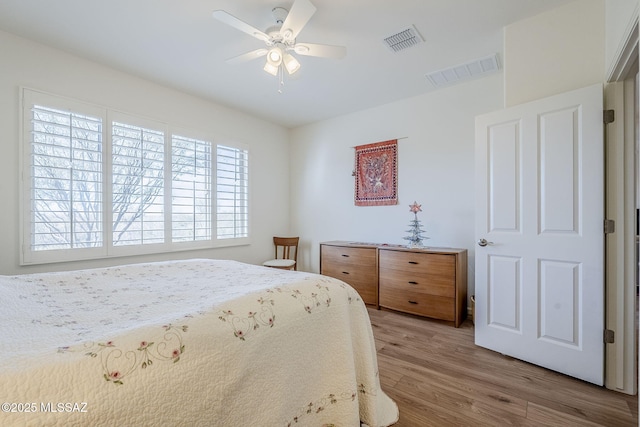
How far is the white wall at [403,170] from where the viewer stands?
10.2 ft

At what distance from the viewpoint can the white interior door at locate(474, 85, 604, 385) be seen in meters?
1.80

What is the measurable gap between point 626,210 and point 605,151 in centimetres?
39

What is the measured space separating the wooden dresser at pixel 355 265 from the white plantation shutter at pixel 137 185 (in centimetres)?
205

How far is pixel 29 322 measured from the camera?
0.95 metres

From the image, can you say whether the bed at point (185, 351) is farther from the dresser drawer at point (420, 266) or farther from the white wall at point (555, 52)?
the white wall at point (555, 52)

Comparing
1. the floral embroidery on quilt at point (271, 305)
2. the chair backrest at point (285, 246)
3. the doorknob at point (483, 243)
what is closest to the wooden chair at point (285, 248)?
the chair backrest at point (285, 246)

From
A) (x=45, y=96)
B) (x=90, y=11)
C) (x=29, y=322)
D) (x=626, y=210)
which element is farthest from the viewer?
(x=45, y=96)

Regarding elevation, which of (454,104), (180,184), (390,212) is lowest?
(390,212)

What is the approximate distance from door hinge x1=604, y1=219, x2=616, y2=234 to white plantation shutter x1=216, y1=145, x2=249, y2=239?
370cm

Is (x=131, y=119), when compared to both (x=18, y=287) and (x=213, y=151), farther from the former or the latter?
(x=18, y=287)

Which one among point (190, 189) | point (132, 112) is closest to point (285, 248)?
point (190, 189)

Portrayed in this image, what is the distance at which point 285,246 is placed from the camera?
4.36 meters

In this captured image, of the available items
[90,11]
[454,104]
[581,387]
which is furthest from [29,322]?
[454,104]

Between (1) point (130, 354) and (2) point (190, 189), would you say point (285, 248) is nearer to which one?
(2) point (190, 189)
